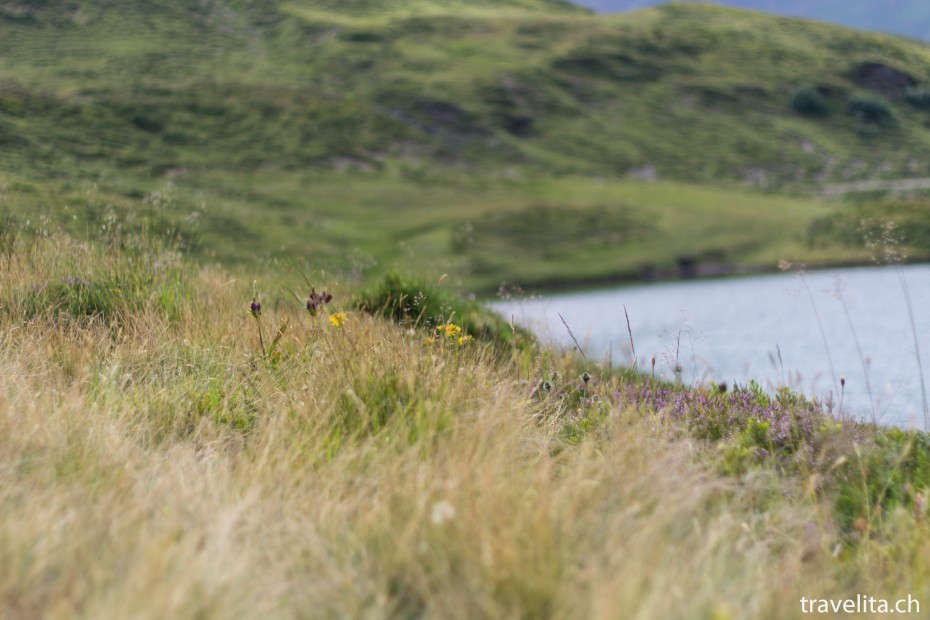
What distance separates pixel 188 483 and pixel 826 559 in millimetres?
3197

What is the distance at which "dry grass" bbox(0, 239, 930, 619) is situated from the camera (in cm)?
311

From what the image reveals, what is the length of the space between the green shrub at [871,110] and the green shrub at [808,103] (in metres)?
3.90

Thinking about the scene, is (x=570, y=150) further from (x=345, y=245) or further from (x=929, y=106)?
(x=929, y=106)

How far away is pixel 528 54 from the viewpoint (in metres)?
120

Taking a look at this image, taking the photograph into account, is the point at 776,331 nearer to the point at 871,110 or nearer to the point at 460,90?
the point at 460,90

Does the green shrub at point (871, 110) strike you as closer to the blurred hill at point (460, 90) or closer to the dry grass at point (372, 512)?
the blurred hill at point (460, 90)

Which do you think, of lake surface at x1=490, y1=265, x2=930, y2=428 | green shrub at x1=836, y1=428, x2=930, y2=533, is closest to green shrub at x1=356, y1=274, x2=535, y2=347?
lake surface at x1=490, y1=265, x2=930, y2=428

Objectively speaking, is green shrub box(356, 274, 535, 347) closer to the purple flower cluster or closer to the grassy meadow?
the grassy meadow

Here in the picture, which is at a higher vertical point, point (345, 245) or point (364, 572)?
point (364, 572)

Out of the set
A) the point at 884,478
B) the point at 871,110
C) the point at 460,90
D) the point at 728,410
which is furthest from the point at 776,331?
the point at 871,110

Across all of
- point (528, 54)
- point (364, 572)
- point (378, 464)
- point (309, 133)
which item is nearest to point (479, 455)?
point (378, 464)

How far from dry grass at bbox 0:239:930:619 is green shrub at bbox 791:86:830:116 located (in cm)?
11613

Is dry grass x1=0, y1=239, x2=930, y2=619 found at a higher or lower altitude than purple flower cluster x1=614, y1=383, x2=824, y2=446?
higher

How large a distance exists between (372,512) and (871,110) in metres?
121
